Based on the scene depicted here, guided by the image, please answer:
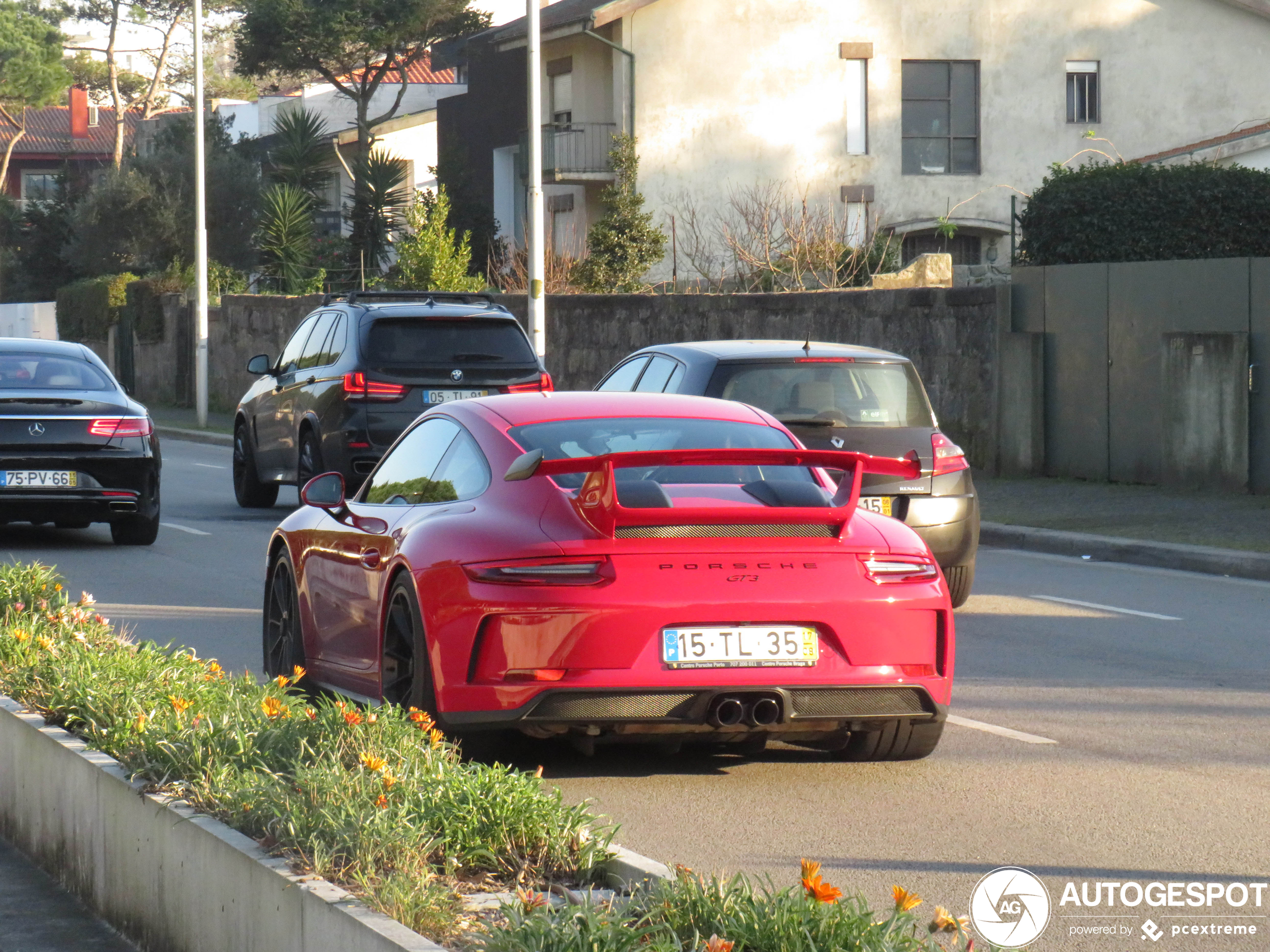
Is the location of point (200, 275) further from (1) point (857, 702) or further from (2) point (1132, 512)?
(1) point (857, 702)

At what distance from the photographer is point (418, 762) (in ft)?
16.6

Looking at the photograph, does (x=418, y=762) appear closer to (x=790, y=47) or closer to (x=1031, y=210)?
(x=1031, y=210)

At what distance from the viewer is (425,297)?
17.7 m

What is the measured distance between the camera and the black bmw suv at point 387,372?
16.2 meters

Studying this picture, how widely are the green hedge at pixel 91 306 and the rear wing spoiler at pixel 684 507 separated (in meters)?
39.6

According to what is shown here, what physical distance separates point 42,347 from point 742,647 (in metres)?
10.7

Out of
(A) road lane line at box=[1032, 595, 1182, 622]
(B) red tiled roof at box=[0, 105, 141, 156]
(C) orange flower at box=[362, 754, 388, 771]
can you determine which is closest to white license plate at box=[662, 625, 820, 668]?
(C) orange flower at box=[362, 754, 388, 771]

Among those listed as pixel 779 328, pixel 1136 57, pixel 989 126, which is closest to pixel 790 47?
pixel 989 126

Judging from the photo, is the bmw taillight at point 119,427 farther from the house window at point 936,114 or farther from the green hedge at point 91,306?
the green hedge at point 91,306

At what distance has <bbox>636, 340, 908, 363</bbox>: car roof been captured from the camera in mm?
11617

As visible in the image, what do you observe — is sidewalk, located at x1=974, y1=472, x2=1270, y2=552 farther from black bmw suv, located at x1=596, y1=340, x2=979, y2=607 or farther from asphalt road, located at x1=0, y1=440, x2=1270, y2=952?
asphalt road, located at x1=0, y1=440, x2=1270, y2=952

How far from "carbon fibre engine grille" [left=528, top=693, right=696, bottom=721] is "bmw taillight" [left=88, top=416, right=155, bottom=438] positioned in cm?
926

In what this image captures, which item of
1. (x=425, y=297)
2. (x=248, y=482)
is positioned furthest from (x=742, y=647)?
Answer: (x=248, y=482)

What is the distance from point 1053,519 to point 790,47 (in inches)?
983
